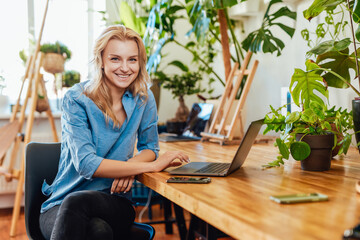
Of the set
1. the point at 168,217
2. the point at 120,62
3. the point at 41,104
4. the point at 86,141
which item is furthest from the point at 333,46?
the point at 41,104

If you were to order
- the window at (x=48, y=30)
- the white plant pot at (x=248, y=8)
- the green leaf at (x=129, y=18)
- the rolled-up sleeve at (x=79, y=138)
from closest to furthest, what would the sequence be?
the rolled-up sleeve at (x=79, y=138) < the white plant pot at (x=248, y=8) < the green leaf at (x=129, y=18) < the window at (x=48, y=30)

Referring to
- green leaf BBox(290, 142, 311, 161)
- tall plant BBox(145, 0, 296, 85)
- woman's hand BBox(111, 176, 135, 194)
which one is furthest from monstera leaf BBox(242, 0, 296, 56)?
woman's hand BBox(111, 176, 135, 194)

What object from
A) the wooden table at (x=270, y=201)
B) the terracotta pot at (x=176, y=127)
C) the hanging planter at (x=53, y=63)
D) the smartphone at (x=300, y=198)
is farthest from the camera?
the hanging planter at (x=53, y=63)

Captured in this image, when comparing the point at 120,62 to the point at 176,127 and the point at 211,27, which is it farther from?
the point at 211,27

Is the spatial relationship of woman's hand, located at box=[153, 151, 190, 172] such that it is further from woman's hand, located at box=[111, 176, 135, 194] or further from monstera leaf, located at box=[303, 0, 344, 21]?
monstera leaf, located at box=[303, 0, 344, 21]

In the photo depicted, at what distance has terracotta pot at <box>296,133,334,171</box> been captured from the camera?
1370 millimetres

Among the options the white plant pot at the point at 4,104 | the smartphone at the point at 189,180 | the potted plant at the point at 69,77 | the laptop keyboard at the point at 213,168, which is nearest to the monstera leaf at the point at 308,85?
the laptop keyboard at the point at 213,168

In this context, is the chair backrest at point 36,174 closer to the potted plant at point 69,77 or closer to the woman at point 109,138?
the woman at point 109,138

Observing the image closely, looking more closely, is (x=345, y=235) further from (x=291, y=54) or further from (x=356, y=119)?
(x=291, y=54)

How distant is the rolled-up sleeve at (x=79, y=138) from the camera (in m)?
1.48

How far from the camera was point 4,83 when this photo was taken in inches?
158

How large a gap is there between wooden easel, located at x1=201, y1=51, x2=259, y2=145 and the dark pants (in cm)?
94

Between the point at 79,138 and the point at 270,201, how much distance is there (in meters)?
0.80

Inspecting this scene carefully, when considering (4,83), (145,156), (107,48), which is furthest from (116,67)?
(4,83)
